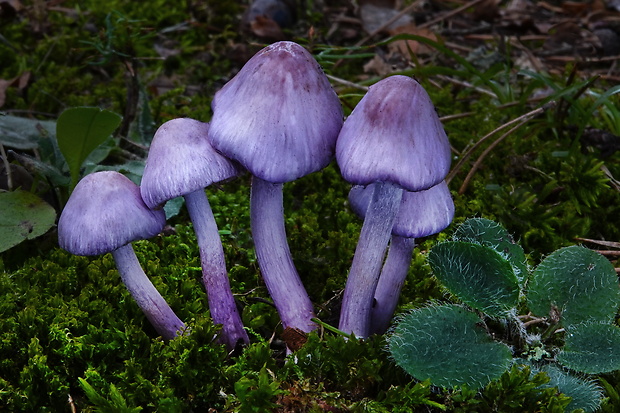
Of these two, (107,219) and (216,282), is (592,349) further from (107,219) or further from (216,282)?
(107,219)

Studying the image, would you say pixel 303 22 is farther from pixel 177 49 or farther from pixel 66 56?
pixel 66 56

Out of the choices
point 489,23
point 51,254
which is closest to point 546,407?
point 51,254

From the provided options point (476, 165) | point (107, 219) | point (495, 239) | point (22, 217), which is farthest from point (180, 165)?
point (476, 165)

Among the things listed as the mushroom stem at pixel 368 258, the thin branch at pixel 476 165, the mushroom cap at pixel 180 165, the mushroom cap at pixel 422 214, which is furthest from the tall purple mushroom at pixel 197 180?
the thin branch at pixel 476 165

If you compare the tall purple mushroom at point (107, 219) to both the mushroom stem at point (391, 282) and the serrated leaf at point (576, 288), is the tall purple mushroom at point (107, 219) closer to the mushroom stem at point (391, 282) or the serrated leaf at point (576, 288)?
the mushroom stem at point (391, 282)

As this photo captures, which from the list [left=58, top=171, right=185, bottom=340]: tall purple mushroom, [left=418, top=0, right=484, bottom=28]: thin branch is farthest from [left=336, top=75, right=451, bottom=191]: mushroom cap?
[left=418, top=0, right=484, bottom=28]: thin branch
